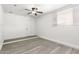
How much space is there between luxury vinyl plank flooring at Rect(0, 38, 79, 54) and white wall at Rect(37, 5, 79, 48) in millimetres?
101

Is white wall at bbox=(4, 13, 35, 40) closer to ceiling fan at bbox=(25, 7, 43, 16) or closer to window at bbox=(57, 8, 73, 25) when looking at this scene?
ceiling fan at bbox=(25, 7, 43, 16)

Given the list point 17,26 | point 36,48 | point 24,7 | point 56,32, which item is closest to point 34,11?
point 24,7

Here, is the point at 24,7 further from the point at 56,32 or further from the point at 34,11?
the point at 56,32

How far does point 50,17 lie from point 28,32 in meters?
0.53

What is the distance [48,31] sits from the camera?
184cm

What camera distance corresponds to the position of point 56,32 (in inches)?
70.7

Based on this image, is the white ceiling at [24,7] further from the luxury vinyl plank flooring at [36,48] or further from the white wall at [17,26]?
the luxury vinyl plank flooring at [36,48]

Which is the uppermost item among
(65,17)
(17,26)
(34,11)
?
(34,11)

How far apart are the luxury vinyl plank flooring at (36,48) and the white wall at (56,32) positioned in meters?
0.10

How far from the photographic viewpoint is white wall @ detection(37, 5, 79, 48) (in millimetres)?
1704

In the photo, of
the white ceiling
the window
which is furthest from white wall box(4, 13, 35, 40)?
the window

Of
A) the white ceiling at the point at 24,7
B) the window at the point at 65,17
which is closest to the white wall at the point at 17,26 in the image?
the white ceiling at the point at 24,7

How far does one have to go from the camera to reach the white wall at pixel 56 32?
1704 mm

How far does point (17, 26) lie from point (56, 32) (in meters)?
0.77
